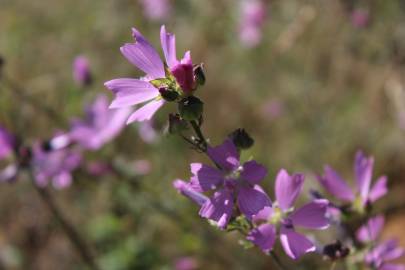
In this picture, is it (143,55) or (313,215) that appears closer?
(143,55)

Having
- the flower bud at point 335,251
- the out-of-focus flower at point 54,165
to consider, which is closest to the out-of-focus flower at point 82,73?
the out-of-focus flower at point 54,165

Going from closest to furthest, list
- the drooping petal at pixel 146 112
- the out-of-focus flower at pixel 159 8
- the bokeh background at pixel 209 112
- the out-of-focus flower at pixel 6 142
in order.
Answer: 1. the drooping petal at pixel 146 112
2. the out-of-focus flower at pixel 6 142
3. the bokeh background at pixel 209 112
4. the out-of-focus flower at pixel 159 8

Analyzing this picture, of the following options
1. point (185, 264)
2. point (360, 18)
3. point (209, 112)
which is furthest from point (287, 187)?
point (209, 112)

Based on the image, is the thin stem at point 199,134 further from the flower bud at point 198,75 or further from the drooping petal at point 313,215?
the drooping petal at point 313,215

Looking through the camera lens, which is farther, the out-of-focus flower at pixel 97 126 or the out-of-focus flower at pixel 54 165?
the out-of-focus flower at pixel 97 126

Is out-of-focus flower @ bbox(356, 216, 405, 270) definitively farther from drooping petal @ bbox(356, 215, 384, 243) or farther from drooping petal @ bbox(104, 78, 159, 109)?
drooping petal @ bbox(104, 78, 159, 109)

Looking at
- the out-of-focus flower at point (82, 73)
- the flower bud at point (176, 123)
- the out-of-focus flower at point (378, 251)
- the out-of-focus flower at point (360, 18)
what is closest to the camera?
the flower bud at point (176, 123)

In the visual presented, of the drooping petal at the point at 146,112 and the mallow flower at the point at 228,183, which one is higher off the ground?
the drooping petal at the point at 146,112

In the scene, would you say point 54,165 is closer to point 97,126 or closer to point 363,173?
point 97,126

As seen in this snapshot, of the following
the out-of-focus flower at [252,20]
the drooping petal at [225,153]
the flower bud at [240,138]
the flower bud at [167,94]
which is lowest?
the drooping petal at [225,153]
